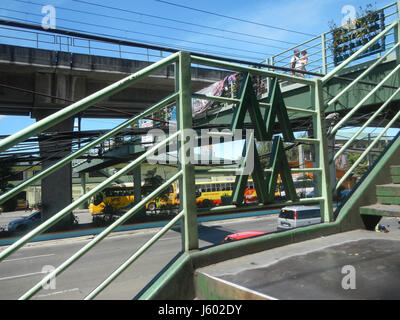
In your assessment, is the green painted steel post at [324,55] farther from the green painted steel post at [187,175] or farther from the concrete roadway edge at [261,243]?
the green painted steel post at [187,175]

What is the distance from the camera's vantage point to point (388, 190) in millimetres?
3436

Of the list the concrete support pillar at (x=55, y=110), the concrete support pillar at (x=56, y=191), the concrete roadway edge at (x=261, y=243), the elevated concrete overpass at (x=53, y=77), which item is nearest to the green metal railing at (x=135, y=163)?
the concrete roadway edge at (x=261, y=243)

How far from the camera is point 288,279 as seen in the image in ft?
6.70

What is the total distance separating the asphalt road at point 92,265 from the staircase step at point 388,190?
3.61 meters

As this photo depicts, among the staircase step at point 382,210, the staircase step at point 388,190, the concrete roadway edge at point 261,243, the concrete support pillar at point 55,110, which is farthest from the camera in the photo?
the concrete support pillar at point 55,110

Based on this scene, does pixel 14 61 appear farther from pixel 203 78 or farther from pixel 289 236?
pixel 289 236

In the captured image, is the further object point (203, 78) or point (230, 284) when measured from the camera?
point (203, 78)

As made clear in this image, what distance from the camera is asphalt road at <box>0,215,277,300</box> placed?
8750mm

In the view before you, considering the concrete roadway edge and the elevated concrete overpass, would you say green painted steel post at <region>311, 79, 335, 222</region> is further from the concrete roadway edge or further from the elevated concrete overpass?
the elevated concrete overpass

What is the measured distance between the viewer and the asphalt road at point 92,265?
8.75 m

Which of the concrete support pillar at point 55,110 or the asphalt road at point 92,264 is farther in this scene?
the concrete support pillar at point 55,110

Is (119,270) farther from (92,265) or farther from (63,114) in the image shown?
(92,265)
